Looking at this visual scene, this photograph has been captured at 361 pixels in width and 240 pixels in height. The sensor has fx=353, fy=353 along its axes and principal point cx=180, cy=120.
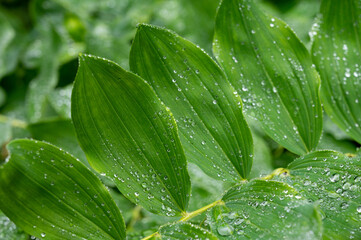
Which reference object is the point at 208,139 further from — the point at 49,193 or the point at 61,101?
the point at 61,101

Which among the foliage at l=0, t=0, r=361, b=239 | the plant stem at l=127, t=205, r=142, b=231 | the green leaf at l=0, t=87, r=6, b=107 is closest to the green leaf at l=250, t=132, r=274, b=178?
the foliage at l=0, t=0, r=361, b=239

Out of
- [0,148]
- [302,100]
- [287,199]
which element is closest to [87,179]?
[287,199]

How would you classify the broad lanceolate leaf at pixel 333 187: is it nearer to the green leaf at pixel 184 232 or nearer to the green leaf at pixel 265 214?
the green leaf at pixel 265 214

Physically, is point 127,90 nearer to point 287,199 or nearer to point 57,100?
point 287,199

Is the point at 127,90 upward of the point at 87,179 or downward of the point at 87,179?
upward

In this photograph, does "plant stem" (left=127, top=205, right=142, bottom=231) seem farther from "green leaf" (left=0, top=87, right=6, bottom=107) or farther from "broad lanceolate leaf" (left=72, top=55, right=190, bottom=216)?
"green leaf" (left=0, top=87, right=6, bottom=107)
